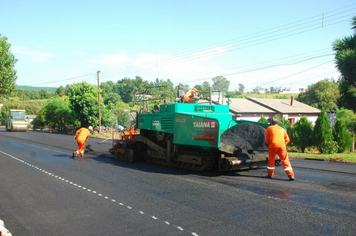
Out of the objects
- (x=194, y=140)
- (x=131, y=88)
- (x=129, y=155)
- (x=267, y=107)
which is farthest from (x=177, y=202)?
(x=131, y=88)

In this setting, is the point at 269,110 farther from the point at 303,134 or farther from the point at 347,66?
the point at 303,134

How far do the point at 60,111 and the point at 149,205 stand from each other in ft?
117

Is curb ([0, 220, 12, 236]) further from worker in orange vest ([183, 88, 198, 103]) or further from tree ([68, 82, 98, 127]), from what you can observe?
tree ([68, 82, 98, 127])

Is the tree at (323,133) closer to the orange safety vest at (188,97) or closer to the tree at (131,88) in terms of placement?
the orange safety vest at (188,97)

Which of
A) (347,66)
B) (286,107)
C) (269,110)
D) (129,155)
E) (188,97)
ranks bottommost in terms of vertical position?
(129,155)

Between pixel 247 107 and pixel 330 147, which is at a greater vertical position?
pixel 247 107

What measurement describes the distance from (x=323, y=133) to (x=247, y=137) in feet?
26.7

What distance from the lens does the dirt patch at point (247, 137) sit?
876cm

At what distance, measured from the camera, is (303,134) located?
1653 cm

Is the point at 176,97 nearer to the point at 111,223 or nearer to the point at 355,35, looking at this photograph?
the point at 111,223

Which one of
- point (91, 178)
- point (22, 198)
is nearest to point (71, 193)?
point (22, 198)

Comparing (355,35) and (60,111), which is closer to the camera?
(355,35)

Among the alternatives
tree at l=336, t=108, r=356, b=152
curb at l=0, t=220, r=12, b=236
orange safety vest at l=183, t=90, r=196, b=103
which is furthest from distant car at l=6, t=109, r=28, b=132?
curb at l=0, t=220, r=12, b=236

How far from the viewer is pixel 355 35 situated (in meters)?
18.5
